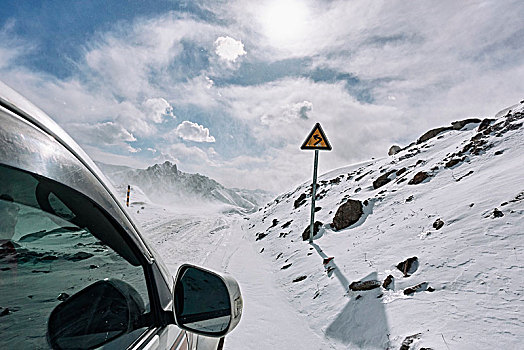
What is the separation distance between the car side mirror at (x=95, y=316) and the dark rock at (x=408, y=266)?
4.01m

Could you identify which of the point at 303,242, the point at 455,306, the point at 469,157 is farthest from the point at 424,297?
the point at 469,157

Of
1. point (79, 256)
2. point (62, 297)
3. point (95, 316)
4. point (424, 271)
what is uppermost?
point (79, 256)

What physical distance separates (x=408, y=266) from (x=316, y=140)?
13.5ft

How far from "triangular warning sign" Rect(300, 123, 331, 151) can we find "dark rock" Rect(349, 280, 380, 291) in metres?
3.95

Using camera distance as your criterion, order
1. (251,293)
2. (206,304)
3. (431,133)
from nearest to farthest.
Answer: (206,304), (251,293), (431,133)

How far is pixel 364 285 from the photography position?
413 cm

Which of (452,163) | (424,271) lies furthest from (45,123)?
(452,163)

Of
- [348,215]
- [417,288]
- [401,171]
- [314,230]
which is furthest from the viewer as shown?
[401,171]

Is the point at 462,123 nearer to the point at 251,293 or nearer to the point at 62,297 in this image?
the point at 251,293

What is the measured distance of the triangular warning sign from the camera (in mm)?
7426

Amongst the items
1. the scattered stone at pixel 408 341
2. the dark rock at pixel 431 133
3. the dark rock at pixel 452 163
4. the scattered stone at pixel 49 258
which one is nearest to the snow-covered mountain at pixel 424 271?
the scattered stone at pixel 408 341

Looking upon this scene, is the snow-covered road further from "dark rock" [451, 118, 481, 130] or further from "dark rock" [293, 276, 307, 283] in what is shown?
"dark rock" [451, 118, 481, 130]

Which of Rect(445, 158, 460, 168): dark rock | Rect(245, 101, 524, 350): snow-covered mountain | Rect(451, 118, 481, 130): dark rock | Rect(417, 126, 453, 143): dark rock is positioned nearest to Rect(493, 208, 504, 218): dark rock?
Rect(245, 101, 524, 350): snow-covered mountain

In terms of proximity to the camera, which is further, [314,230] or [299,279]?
[314,230]
